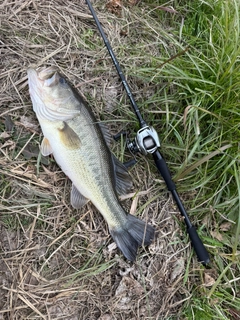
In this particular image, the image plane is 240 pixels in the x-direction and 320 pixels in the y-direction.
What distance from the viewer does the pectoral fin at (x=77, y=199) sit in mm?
2912

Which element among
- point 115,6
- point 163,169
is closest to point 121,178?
point 163,169

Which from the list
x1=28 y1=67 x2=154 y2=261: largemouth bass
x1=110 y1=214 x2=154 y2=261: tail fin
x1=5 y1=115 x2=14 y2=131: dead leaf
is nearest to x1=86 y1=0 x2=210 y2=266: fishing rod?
x1=28 y1=67 x2=154 y2=261: largemouth bass

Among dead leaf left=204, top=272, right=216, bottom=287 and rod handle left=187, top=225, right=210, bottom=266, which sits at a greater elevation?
rod handle left=187, top=225, right=210, bottom=266

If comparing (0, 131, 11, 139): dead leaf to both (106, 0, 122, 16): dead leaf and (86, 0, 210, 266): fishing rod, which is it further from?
(106, 0, 122, 16): dead leaf

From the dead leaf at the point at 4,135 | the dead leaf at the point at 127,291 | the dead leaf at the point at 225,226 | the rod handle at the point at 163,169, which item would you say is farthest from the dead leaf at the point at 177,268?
the dead leaf at the point at 4,135

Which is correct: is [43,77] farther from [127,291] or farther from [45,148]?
[127,291]

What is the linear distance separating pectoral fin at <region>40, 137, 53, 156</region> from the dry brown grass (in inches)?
4.2

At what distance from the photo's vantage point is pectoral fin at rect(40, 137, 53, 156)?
2872mm

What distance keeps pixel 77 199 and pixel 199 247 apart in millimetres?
1178

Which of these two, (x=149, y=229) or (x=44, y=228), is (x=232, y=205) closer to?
(x=149, y=229)

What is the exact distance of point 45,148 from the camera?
288cm

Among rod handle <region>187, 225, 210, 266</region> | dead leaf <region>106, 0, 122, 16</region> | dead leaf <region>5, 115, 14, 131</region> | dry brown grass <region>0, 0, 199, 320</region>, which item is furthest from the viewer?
dead leaf <region>106, 0, 122, 16</region>

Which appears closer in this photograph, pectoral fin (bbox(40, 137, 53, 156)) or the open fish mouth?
the open fish mouth

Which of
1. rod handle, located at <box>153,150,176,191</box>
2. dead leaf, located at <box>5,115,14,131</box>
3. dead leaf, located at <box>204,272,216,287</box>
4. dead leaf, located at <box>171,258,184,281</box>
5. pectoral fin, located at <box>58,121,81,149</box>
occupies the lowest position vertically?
dead leaf, located at <box>204,272,216,287</box>
